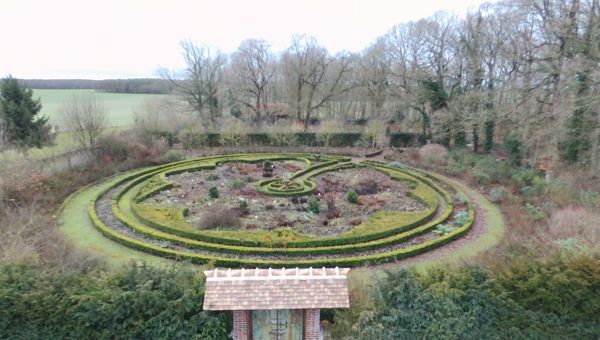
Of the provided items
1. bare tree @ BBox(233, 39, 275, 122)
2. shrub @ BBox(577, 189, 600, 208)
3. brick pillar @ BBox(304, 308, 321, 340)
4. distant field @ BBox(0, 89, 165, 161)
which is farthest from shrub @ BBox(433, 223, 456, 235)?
bare tree @ BBox(233, 39, 275, 122)

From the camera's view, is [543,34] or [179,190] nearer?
[179,190]

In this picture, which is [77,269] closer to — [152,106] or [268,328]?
[268,328]

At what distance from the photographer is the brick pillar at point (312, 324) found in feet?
28.5

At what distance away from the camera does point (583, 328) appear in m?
8.96

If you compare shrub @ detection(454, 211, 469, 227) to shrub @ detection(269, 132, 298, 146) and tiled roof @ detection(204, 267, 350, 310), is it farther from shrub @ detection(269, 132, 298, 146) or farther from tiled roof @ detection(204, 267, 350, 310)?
shrub @ detection(269, 132, 298, 146)

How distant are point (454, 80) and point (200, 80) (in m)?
28.7

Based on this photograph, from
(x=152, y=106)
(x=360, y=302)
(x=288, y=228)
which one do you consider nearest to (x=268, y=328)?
(x=360, y=302)

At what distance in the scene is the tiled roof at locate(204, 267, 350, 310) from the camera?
26.9 feet

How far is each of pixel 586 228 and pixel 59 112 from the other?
33.6 meters

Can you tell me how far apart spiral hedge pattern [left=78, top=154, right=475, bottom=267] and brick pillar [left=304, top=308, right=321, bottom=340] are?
15.0 feet

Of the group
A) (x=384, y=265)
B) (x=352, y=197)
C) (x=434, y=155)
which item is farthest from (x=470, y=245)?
(x=434, y=155)

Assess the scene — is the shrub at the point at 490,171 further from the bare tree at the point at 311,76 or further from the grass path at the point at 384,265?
the bare tree at the point at 311,76

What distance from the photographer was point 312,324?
8766mm

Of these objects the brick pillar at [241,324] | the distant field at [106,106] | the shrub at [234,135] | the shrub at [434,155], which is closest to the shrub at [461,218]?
the shrub at [434,155]
